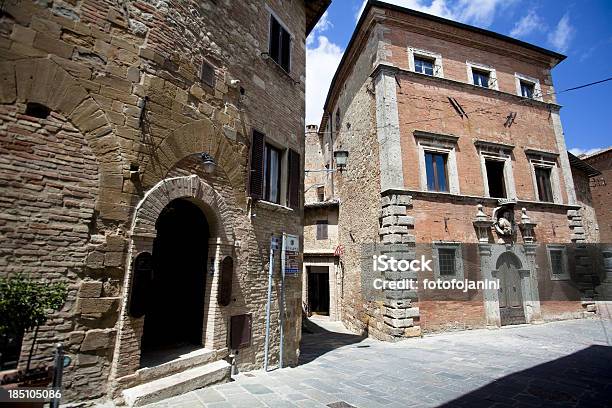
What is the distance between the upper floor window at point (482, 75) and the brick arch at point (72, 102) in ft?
43.8

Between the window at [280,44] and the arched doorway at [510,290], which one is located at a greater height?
the window at [280,44]

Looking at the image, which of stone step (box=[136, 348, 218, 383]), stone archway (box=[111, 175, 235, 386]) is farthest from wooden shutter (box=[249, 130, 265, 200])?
stone step (box=[136, 348, 218, 383])

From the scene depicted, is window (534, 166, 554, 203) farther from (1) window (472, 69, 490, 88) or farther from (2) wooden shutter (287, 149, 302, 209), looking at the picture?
(2) wooden shutter (287, 149, 302, 209)

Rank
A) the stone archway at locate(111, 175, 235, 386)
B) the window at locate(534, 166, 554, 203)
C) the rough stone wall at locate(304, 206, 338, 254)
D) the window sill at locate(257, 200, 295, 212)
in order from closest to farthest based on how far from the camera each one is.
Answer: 1. the stone archway at locate(111, 175, 235, 386)
2. the window sill at locate(257, 200, 295, 212)
3. the window at locate(534, 166, 554, 203)
4. the rough stone wall at locate(304, 206, 338, 254)

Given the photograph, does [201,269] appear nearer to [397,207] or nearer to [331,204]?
[397,207]

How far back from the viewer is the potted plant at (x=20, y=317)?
9.20 ft

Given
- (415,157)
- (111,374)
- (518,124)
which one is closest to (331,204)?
(415,157)

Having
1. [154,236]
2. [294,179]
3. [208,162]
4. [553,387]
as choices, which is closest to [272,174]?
[294,179]

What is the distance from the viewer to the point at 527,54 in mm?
13750

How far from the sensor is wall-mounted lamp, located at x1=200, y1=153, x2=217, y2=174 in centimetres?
533

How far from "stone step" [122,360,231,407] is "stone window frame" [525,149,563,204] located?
13.4m

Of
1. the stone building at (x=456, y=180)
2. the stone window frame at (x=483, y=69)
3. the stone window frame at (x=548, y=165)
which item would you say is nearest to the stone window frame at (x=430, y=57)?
the stone building at (x=456, y=180)

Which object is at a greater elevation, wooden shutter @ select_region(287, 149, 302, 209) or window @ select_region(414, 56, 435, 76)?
window @ select_region(414, 56, 435, 76)

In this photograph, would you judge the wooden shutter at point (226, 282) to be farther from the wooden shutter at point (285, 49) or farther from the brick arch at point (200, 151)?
the wooden shutter at point (285, 49)
